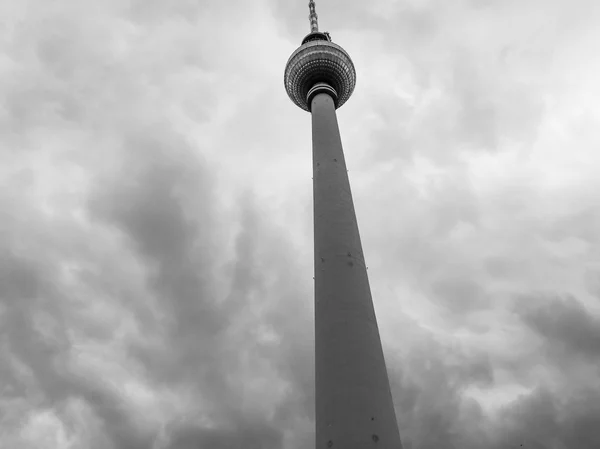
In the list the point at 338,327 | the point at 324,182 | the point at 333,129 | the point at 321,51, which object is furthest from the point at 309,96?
the point at 338,327

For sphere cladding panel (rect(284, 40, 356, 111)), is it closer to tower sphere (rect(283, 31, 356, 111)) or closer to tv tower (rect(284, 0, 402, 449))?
tower sphere (rect(283, 31, 356, 111))

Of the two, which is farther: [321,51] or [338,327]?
[321,51]

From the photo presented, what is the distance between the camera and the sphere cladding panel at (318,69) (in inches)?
2258

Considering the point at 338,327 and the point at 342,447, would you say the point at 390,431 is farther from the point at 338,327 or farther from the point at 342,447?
the point at 338,327

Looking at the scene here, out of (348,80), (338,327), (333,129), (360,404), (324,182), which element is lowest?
(360,404)

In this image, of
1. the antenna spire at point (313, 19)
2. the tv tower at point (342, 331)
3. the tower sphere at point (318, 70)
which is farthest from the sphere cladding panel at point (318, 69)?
the tv tower at point (342, 331)

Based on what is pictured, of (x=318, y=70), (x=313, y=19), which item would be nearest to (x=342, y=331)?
(x=318, y=70)

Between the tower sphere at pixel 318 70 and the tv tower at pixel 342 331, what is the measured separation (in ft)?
43.4

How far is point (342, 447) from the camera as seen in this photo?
23.4 m

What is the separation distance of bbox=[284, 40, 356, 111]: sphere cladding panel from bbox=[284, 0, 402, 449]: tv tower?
13327 mm

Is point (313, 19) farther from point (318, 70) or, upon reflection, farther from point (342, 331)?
point (342, 331)

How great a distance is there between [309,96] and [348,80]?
24.1 ft

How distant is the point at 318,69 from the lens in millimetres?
57188

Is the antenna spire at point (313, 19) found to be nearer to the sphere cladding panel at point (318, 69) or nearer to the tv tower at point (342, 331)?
the sphere cladding panel at point (318, 69)
